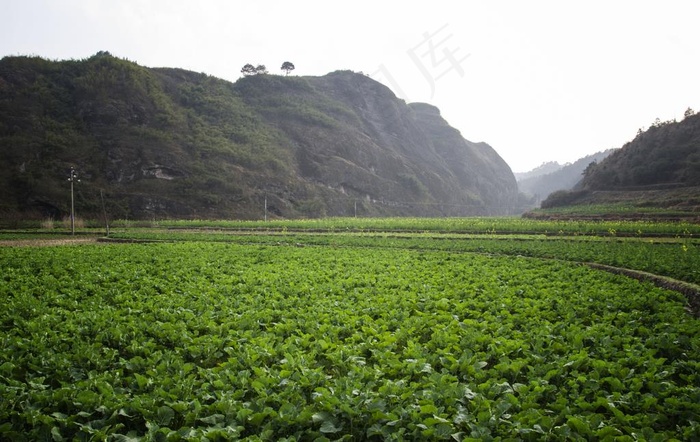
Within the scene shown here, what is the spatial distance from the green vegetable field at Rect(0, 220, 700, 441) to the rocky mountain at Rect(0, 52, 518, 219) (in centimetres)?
5221

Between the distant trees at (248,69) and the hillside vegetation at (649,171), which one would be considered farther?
the distant trees at (248,69)

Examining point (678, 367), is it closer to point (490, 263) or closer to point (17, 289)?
point (490, 263)

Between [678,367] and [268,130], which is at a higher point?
[268,130]

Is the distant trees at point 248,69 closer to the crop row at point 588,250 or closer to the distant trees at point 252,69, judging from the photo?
the distant trees at point 252,69

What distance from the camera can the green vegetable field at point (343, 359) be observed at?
4.35 meters

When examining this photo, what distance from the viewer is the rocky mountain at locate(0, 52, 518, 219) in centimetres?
6178

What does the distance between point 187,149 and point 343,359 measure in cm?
8008

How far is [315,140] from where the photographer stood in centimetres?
10662

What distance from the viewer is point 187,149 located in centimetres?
7738

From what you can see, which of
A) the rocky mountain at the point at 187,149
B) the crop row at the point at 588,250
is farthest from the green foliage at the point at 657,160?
the crop row at the point at 588,250

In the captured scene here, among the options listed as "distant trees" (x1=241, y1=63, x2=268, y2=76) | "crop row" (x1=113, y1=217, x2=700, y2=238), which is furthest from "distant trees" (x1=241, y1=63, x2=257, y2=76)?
"crop row" (x1=113, y1=217, x2=700, y2=238)

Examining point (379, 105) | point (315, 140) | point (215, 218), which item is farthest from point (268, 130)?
point (379, 105)

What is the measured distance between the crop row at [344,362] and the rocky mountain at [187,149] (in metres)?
52.8

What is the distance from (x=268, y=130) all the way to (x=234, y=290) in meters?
97.0
